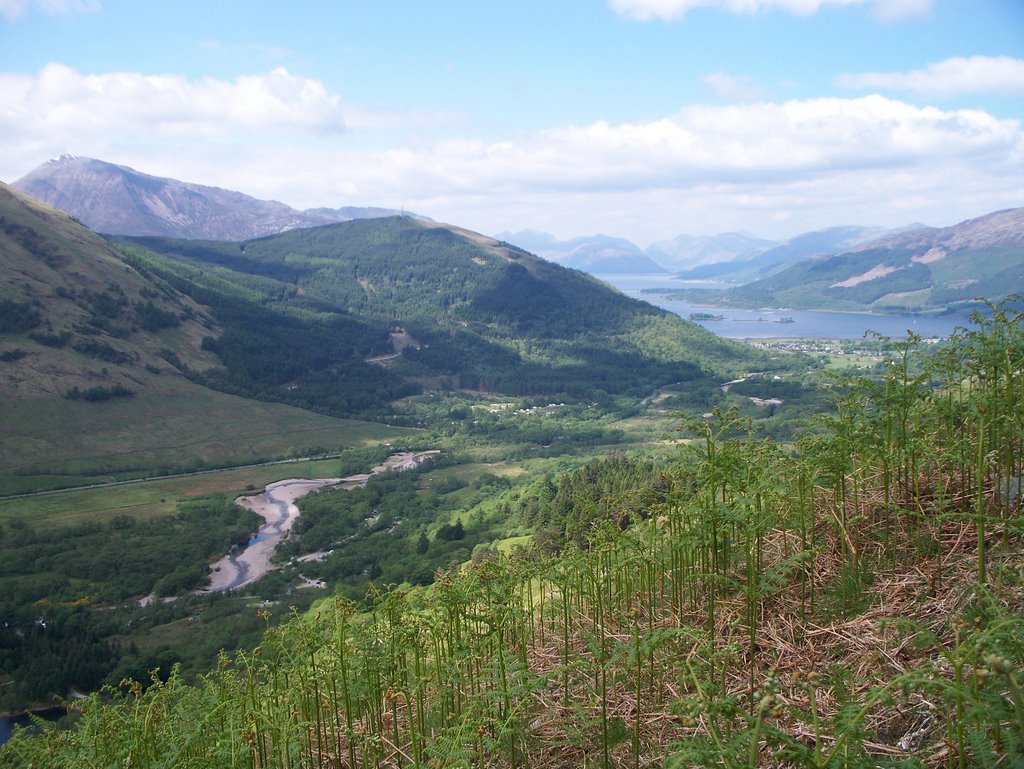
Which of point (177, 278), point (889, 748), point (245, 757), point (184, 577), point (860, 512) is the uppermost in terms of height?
point (177, 278)

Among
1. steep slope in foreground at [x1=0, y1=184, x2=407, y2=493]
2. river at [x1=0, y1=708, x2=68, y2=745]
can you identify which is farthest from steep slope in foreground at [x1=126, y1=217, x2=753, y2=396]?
river at [x1=0, y1=708, x2=68, y2=745]

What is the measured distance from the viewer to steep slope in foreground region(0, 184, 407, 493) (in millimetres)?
84562

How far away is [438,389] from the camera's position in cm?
14650

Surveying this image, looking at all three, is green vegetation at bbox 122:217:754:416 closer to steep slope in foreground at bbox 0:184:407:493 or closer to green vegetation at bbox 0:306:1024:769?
steep slope in foreground at bbox 0:184:407:493

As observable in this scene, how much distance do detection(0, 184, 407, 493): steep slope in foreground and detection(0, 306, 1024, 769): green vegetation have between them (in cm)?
8523

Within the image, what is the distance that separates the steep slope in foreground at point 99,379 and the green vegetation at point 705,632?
3356 inches

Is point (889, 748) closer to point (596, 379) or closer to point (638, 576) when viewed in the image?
point (638, 576)

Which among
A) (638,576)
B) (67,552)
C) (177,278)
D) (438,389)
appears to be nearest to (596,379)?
(438,389)

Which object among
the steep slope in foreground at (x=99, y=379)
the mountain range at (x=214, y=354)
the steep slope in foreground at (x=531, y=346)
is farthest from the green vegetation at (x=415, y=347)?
the steep slope in foreground at (x=99, y=379)

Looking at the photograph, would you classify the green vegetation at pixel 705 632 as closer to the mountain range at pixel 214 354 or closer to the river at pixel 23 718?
the river at pixel 23 718

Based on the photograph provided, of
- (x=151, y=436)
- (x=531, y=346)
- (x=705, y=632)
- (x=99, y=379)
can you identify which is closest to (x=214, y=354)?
(x=99, y=379)

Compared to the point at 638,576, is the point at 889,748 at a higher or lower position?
higher

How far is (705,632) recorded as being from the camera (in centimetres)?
445

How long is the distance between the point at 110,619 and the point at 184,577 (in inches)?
336
